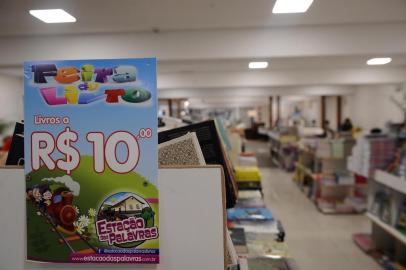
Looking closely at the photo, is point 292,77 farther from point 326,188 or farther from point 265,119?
point 265,119

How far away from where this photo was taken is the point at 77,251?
1247 mm

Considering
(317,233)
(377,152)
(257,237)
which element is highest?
(377,152)

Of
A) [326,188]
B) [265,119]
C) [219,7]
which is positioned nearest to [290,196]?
[326,188]

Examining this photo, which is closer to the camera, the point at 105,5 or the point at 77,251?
the point at 77,251

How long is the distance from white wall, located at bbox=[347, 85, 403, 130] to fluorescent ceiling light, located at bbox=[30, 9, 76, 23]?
249 inches

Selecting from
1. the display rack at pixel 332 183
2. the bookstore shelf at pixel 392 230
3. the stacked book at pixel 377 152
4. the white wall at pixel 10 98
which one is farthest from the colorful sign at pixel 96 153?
the display rack at pixel 332 183

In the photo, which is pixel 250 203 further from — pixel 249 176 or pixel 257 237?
pixel 257 237

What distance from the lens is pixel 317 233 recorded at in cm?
559

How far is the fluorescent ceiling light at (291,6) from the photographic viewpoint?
2762 millimetres

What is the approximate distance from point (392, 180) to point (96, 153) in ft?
12.2

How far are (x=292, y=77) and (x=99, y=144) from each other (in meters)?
6.20

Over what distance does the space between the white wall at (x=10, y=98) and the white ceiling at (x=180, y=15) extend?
292cm

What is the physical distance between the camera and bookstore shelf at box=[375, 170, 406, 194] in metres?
3.68

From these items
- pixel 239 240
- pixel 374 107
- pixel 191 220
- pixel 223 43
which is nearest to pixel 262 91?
pixel 374 107
